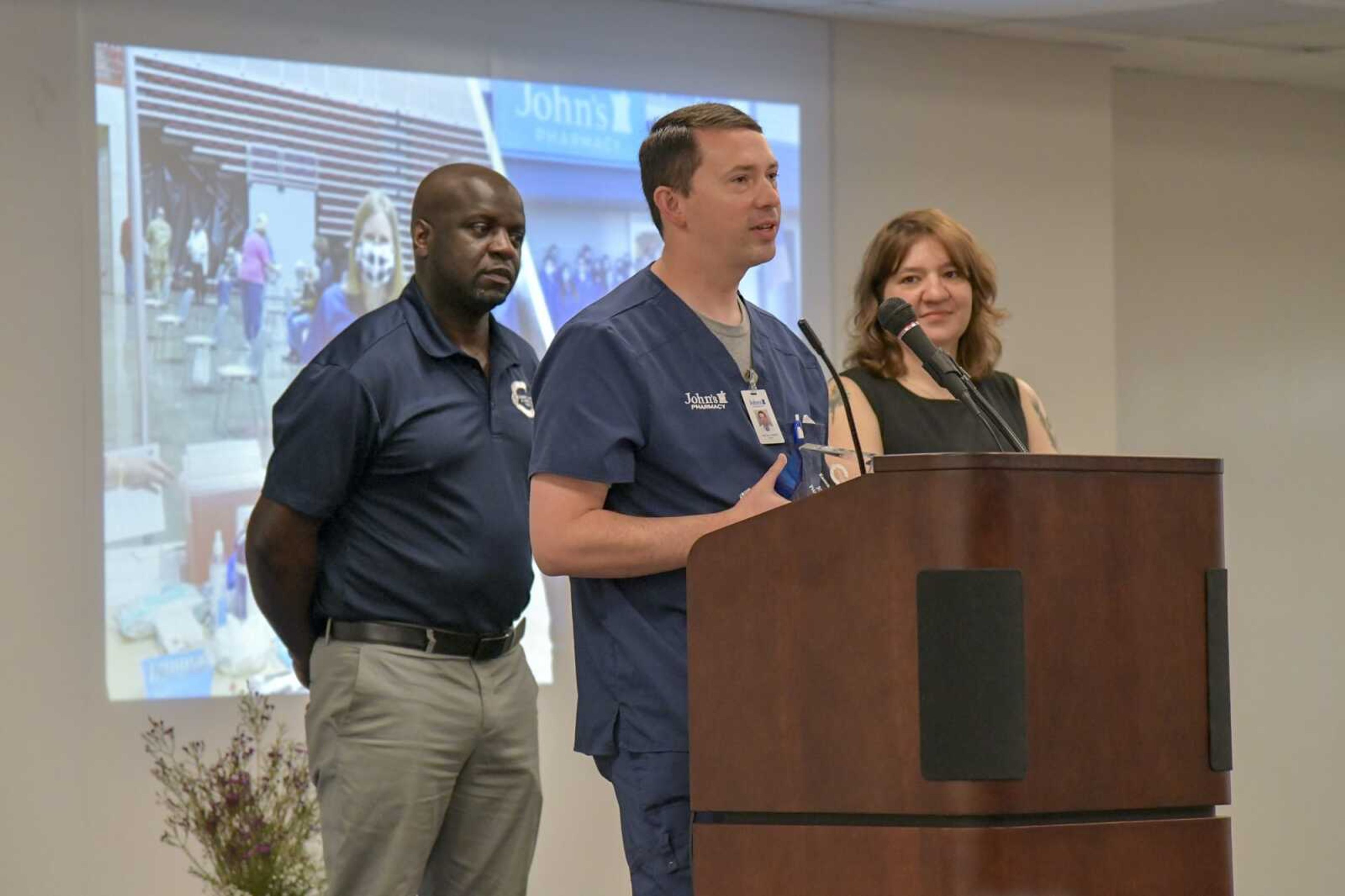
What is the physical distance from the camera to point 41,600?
13.6 ft

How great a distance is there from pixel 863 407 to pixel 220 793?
193 centimetres

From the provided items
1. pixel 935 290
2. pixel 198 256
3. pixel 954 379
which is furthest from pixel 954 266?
pixel 198 256

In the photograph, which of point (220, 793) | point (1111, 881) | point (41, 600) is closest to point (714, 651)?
point (1111, 881)

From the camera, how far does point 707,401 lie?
200 centimetres

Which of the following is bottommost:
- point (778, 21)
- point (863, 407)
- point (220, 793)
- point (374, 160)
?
point (220, 793)

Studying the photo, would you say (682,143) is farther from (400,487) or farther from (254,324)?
(254,324)

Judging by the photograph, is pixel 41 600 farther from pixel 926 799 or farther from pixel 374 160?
pixel 926 799

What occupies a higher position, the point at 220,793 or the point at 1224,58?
the point at 1224,58

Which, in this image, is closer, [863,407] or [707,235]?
[707,235]

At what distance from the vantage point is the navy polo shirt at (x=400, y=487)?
2859mm

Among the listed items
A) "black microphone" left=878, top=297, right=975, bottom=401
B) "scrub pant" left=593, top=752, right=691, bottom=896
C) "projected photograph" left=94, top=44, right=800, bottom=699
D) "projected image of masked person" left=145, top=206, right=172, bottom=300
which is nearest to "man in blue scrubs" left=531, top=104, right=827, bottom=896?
"scrub pant" left=593, top=752, right=691, bottom=896

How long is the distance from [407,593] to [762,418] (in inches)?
42.0

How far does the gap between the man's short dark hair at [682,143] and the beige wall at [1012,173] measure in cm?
306

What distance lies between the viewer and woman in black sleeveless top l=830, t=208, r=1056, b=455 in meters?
2.69
